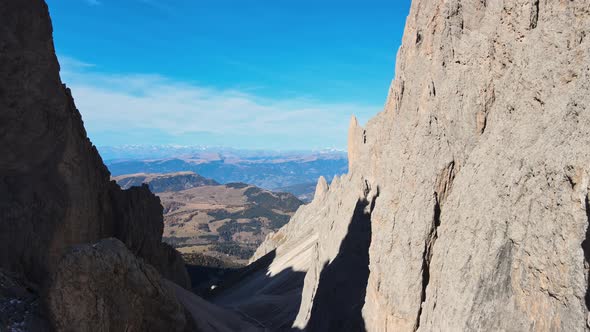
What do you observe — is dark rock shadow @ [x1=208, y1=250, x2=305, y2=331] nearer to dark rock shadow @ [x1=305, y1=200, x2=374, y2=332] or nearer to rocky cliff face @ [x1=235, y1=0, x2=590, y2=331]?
dark rock shadow @ [x1=305, y1=200, x2=374, y2=332]

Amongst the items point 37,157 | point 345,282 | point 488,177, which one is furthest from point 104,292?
point 345,282

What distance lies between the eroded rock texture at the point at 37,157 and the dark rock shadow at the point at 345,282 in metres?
23.9

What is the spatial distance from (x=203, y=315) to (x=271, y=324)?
17.2 m

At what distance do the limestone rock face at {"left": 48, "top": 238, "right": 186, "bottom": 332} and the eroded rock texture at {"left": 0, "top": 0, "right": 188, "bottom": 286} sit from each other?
9.62 m

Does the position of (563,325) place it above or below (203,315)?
above

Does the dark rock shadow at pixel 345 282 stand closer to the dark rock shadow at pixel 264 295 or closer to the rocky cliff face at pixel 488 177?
the rocky cliff face at pixel 488 177

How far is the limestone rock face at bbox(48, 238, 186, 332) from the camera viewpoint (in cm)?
2297

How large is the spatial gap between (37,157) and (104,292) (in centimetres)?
1727

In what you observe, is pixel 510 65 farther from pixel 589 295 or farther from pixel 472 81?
pixel 589 295

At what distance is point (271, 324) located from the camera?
198 ft

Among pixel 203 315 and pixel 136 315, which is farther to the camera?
pixel 203 315

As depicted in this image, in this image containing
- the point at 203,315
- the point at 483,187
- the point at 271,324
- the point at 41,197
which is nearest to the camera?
the point at 483,187

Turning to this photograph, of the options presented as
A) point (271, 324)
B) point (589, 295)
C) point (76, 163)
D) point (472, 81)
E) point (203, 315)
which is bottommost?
point (271, 324)

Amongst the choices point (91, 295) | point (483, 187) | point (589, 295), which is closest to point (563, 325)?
point (589, 295)
